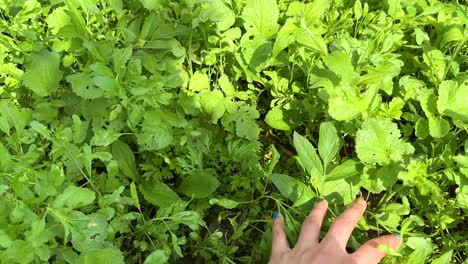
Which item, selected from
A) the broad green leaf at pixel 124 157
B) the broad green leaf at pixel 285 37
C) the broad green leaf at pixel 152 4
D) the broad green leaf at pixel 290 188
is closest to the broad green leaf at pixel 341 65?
the broad green leaf at pixel 285 37

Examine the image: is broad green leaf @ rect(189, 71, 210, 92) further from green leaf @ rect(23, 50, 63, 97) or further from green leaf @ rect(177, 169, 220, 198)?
green leaf @ rect(23, 50, 63, 97)

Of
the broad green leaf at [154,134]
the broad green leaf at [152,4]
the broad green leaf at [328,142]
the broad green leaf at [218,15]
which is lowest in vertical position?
the broad green leaf at [328,142]

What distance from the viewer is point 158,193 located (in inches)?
76.2

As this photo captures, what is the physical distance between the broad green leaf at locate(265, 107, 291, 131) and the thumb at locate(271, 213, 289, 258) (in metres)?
0.43

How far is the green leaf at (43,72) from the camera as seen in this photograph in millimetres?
1936

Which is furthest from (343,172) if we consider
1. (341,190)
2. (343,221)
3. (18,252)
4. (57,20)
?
(57,20)

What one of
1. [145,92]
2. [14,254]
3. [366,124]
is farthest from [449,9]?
[14,254]

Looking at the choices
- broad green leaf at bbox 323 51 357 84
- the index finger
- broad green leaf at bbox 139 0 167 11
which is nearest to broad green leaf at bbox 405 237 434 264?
the index finger

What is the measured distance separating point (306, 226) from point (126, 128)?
2.53 feet

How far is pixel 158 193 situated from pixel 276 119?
1.88ft

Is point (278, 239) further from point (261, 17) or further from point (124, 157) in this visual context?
point (261, 17)

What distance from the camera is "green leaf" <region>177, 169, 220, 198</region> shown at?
1920 mm

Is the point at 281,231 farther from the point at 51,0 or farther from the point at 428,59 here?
the point at 51,0

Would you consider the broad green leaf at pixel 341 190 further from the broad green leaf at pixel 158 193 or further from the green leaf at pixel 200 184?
the broad green leaf at pixel 158 193
